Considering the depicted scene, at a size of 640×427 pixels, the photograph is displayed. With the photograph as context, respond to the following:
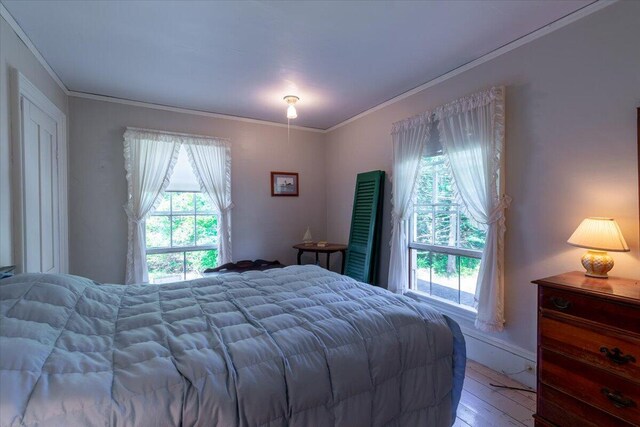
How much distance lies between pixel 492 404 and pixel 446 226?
147cm

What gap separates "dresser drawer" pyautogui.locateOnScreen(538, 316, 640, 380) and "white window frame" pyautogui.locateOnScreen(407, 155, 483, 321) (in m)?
0.89

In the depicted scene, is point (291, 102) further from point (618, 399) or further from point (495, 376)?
point (618, 399)

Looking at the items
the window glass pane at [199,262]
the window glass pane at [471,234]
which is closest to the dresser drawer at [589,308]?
the window glass pane at [471,234]

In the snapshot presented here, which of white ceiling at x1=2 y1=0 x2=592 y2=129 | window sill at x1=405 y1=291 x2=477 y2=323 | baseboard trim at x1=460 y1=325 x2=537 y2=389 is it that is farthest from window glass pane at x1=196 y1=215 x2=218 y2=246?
baseboard trim at x1=460 y1=325 x2=537 y2=389

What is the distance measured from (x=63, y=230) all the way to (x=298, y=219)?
273 centimetres

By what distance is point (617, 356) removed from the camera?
4.80 ft

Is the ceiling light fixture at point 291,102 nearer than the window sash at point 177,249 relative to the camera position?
Yes

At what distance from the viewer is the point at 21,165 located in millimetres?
2129

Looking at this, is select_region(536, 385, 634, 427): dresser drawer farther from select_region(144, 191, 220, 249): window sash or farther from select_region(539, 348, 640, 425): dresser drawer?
select_region(144, 191, 220, 249): window sash

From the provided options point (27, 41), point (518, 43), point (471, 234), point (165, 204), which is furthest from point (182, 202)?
point (518, 43)

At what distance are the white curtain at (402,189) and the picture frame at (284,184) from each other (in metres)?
1.66

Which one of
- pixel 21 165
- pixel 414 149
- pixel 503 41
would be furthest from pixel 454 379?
pixel 21 165

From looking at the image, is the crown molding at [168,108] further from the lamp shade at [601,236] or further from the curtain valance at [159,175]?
the lamp shade at [601,236]

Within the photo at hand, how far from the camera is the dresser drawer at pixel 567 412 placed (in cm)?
151
